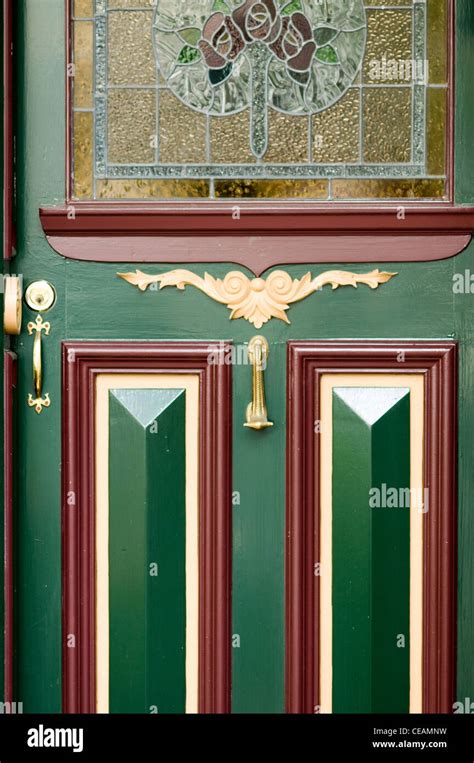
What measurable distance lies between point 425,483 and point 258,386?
17.4 inches

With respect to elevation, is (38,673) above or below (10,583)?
below

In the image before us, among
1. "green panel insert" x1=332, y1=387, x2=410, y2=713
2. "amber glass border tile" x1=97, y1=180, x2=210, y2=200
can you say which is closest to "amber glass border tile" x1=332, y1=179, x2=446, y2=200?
"amber glass border tile" x1=97, y1=180, x2=210, y2=200

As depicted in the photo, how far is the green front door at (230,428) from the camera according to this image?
304cm

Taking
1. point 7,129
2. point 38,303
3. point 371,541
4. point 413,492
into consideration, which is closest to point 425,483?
point 413,492

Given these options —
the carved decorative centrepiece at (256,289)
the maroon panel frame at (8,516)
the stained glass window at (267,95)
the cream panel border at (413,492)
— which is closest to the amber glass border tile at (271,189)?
the stained glass window at (267,95)

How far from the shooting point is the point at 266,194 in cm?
307

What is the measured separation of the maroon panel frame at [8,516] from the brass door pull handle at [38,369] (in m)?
0.05

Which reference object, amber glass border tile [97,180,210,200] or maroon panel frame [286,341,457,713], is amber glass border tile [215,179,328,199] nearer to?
amber glass border tile [97,180,210,200]
